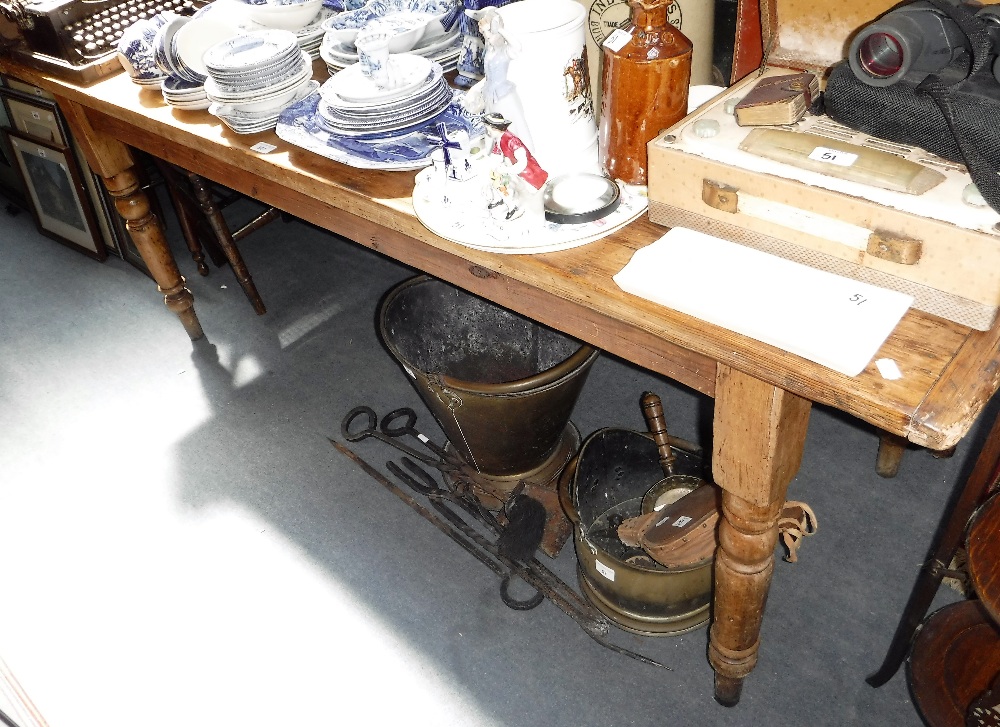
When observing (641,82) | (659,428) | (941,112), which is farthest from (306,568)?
(941,112)

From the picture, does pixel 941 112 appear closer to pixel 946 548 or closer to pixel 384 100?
pixel 946 548

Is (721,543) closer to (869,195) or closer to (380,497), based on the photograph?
(869,195)

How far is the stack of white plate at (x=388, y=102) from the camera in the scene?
1.43 m

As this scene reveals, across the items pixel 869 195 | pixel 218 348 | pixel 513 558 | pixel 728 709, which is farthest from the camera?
pixel 218 348

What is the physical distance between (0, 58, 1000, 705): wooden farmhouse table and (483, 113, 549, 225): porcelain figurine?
83 mm

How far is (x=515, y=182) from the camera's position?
1240mm

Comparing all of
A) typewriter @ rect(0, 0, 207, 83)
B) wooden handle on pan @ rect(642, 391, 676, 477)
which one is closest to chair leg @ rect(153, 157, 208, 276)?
typewriter @ rect(0, 0, 207, 83)

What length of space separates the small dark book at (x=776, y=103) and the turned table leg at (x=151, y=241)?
1.79 metres

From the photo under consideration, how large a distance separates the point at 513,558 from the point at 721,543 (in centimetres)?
63

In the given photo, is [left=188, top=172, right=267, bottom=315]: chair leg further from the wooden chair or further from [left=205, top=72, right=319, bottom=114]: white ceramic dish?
[left=205, top=72, right=319, bottom=114]: white ceramic dish

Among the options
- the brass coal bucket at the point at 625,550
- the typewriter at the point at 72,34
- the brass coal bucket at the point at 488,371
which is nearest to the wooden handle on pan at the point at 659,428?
the brass coal bucket at the point at 625,550

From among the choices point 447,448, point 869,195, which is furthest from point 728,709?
point 869,195

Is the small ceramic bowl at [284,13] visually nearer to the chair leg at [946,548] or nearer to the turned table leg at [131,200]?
the turned table leg at [131,200]

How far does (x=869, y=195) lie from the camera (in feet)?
3.16
